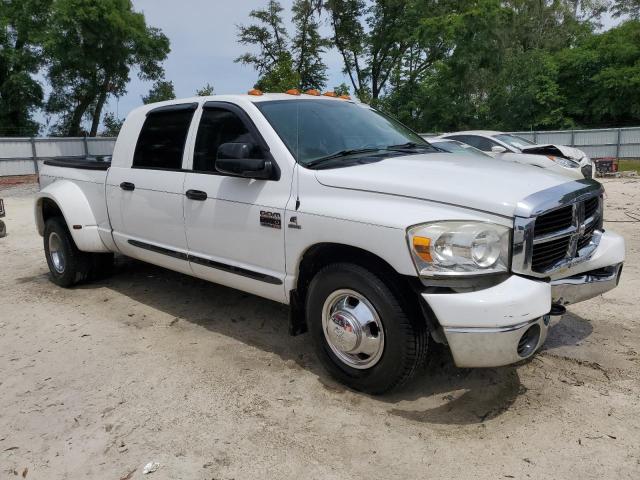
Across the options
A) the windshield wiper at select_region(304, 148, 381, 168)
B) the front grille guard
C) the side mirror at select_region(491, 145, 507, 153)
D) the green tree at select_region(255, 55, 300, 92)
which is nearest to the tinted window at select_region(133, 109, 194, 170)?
the windshield wiper at select_region(304, 148, 381, 168)

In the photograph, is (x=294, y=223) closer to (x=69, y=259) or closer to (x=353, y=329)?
(x=353, y=329)

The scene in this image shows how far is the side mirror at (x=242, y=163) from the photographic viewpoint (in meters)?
3.76

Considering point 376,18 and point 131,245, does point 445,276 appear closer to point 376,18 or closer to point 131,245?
point 131,245

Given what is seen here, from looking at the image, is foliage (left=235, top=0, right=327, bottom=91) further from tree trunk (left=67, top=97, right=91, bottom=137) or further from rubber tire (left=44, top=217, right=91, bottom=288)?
rubber tire (left=44, top=217, right=91, bottom=288)

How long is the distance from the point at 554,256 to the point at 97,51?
114 ft

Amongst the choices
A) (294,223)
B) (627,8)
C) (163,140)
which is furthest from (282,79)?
(627,8)

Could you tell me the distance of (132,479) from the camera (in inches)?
109

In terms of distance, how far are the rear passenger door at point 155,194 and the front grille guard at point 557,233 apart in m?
2.72

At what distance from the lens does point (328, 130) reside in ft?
13.5

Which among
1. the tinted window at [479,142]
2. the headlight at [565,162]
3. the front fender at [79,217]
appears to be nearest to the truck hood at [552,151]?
the headlight at [565,162]

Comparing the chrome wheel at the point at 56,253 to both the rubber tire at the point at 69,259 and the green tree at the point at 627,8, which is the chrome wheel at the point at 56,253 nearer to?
the rubber tire at the point at 69,259

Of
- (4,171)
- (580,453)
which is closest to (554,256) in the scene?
(580,453)

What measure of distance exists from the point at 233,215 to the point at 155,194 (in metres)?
1.07

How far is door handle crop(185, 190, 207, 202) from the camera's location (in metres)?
4.31
